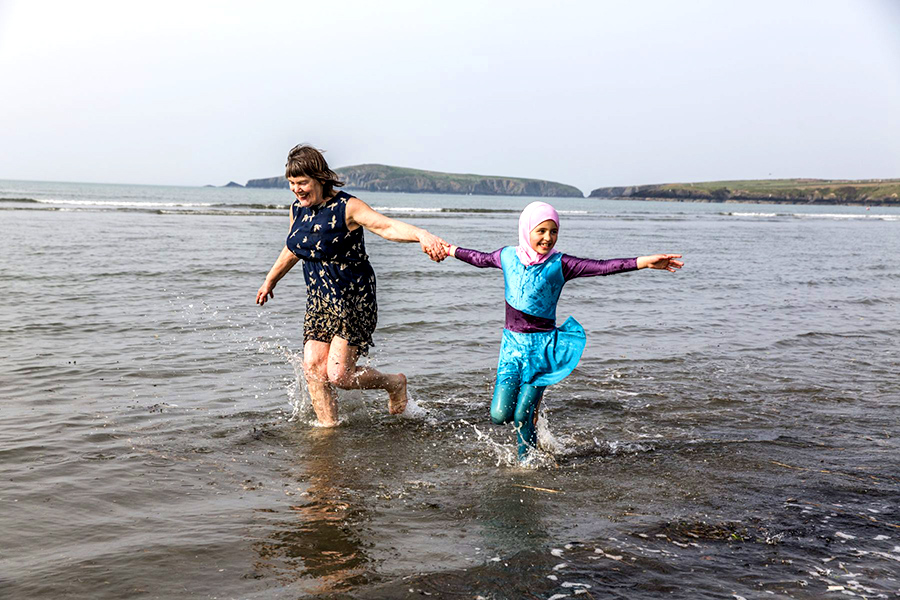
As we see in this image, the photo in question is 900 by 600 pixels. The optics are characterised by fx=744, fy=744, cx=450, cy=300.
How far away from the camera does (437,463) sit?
5648 millimetres

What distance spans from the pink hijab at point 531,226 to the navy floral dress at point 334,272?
139 cm

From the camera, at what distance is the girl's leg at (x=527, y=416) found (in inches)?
214

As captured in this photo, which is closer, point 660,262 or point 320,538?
point 320,538

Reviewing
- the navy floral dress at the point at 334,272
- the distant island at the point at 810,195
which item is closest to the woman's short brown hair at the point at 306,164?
the navy floral dress at the point at 334,272

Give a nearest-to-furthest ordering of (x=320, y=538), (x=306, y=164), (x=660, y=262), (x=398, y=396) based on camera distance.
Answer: (x=320, y=538) < (x=660, y=262) < (x=306, y=164) < (x=398, y=396)

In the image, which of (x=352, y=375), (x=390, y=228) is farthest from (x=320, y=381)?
(x=390, y=228)

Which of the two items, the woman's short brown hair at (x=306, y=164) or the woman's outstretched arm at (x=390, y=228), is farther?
the woman's short brown hair at (x=306, y=164)

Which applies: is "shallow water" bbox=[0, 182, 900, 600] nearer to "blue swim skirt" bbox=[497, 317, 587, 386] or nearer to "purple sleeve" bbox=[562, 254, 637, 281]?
"blue swim skirt" bbox=[497, 317, 587, 386]

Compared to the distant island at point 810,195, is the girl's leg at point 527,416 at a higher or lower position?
lower

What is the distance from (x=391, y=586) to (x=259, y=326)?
25.7 ft

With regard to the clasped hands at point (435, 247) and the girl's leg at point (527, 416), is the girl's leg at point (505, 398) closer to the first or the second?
the girl's leg at point (527, 416)

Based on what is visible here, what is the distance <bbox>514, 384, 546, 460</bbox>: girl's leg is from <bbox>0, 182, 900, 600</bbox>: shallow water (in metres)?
0.18

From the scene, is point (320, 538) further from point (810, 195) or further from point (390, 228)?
point (810, 195)

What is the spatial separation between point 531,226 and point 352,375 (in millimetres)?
2076
